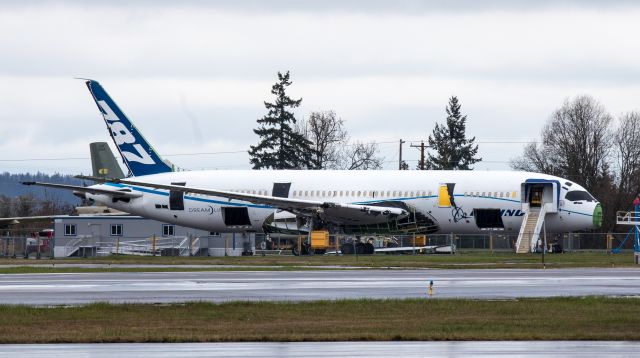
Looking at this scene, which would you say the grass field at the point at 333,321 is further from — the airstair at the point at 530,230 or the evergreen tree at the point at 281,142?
the evergreen tree at the point at 281,142

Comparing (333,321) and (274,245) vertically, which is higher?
(274,245)

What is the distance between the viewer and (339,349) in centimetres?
1838

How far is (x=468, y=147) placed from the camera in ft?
420

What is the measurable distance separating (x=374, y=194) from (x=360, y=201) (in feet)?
2.49

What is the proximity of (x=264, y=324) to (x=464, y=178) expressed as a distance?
39808 millimetres

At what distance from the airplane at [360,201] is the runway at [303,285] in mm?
17046

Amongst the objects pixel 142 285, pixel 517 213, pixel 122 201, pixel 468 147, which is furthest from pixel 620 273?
pixel 468 147

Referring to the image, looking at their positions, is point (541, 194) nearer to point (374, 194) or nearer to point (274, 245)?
point (374, 194)

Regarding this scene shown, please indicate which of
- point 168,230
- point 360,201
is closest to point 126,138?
point 168,230

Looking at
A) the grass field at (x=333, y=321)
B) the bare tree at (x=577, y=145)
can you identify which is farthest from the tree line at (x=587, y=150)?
the grass field at (x=333, y=321)

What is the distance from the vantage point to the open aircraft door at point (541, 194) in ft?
199

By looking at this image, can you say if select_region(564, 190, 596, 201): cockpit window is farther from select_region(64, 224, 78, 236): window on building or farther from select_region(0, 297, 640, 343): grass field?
select_region(0, 297, 640, 343): grass field

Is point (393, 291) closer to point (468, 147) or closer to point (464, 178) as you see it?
point (464, 178)

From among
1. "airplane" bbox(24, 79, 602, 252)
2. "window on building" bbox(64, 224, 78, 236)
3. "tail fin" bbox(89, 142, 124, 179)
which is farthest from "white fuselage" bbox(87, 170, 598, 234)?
"window on building" bbox(64, 224, 78, 236)
